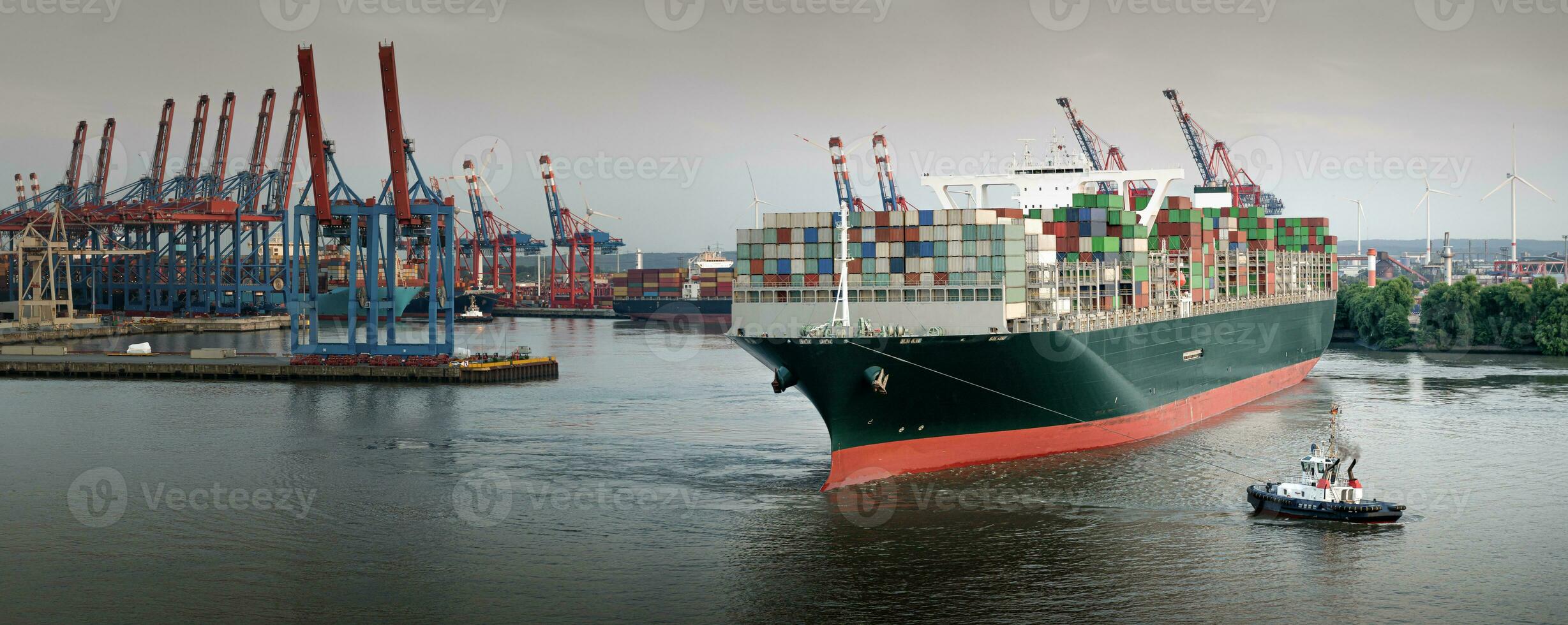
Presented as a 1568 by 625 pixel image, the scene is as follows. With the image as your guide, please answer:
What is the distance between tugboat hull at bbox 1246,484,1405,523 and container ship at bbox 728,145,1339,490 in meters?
6.87

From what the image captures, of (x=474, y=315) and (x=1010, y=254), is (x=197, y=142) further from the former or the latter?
(x=1010, y=254)

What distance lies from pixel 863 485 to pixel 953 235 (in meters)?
7.15

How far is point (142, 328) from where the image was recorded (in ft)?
346

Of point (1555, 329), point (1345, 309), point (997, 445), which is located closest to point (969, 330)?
point (997, 445)

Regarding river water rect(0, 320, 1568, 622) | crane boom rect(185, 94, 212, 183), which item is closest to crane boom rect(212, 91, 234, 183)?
crane boom rect(185, 94, 212, 183)

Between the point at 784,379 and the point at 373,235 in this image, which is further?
the point at 373,235

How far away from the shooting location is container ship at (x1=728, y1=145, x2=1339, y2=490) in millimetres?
31328

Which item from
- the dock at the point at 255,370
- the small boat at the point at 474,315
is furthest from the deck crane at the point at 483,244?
the dock at the point at 255,370

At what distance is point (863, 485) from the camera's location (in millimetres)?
31609

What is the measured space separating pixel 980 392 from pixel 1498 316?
199ft

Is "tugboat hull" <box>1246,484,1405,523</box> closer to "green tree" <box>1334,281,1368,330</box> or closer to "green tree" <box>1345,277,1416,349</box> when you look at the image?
"green tree" <box>1345,277,1416,349</box>

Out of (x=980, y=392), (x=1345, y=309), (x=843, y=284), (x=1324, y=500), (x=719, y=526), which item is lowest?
(x=719, y=526)

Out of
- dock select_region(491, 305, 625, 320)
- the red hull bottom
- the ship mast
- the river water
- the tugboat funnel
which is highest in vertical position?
the ship mast

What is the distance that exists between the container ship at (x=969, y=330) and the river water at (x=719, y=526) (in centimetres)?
110
